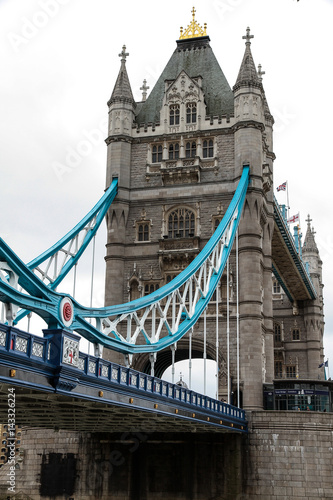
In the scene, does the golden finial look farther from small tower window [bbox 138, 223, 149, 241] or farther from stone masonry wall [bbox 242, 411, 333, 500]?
stone masonry wall [bbox 242, 411, 333, 500]

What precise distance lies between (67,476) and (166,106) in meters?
26.0

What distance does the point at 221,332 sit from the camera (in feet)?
141

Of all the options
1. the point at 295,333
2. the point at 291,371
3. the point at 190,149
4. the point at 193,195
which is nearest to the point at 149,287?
the point at 193,195

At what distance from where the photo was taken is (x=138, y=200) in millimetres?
46781

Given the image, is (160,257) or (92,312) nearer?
(92,312)

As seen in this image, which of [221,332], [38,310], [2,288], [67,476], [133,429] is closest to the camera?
[2,288]

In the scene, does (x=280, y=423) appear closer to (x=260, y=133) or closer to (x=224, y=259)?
(x=224, y=259)

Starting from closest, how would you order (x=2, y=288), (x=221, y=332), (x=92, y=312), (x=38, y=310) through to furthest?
(x=2, y=288) → (x=38, y=310) → (x=92, y=312) → (x=221, y=332)

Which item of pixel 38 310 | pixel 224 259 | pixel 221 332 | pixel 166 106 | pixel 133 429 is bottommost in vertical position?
pixel 133 429

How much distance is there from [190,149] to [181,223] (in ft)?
18.2

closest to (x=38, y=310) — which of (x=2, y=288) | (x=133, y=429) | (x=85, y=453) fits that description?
(x=2, y=288)

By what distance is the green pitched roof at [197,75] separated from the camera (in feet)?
160

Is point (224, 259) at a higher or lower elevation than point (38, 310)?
higher

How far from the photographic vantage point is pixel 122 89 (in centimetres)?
4881
